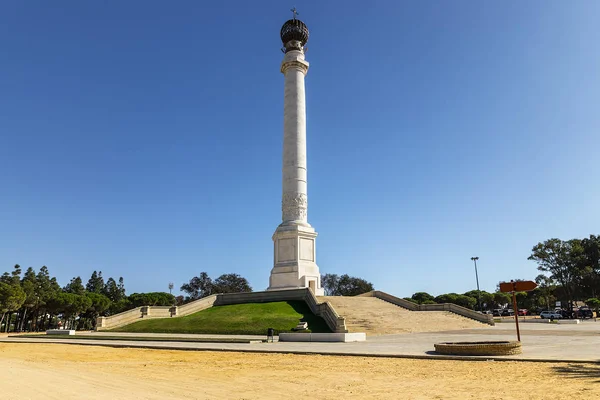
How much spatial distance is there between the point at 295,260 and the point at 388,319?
12.7m

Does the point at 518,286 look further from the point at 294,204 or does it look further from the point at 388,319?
the point at 294,204

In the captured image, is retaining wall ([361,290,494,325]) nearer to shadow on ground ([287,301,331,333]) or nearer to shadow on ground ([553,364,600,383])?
shadow on ground ([287,301,331,333])

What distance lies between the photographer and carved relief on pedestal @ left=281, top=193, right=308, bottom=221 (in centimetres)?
4612

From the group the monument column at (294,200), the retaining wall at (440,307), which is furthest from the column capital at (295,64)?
the retaining wall at (440,307)

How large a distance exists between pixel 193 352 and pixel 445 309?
91.2 feet

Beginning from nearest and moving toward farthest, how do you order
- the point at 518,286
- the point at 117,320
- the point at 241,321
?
the point at 518,286 → the point at 241,321 → the point at 117,320

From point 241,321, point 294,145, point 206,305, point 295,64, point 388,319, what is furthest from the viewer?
point 295,64

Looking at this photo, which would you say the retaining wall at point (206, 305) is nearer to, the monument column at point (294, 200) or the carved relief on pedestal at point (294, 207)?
the monument column at point (294, 200)

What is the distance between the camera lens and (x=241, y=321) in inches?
1270

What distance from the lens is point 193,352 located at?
66.6ft

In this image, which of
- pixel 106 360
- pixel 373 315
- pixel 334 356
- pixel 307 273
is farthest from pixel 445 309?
pixel 106 360

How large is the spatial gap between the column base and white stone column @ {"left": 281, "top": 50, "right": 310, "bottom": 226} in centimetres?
123

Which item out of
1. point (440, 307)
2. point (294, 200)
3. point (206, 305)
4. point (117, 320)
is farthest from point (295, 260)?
point (117, 320)

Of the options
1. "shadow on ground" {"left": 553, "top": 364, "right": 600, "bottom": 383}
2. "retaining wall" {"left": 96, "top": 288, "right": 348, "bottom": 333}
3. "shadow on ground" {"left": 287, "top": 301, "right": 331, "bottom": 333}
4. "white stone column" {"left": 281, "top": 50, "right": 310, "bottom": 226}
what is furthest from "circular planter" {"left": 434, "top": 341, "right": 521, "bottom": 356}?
"white stone column" {"left": 281, "top": 50, "right": 310, "bottom": 226}
